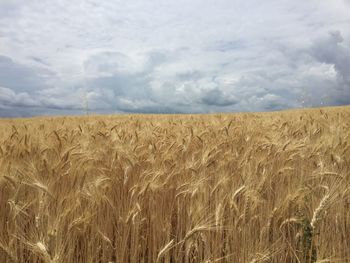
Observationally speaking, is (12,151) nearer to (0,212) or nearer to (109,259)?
(0,212)

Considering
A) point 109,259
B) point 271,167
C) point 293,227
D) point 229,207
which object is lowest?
point 109,259

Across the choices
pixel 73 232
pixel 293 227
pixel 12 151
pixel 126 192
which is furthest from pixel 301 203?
pixel 12 151

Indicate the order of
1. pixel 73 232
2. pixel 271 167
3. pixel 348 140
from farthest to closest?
pixel 348 140
pixel 271 167
pixel 73 232

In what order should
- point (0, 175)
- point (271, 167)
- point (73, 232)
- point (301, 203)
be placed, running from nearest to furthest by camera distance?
point (73, 232) < point (301, 203) < point (0, 175) < point (271, 167)

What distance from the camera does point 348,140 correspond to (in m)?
3.77

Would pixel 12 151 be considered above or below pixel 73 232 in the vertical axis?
above

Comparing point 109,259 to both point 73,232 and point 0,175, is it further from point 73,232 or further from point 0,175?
point 0,175

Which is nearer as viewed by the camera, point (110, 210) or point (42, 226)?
point (42, 226)

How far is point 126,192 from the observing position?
8.00 feet

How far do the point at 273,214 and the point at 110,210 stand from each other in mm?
1035

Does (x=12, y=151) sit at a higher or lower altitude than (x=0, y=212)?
higher

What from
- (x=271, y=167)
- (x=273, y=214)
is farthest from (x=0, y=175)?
(x=271, y=167)

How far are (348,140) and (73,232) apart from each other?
323 cm

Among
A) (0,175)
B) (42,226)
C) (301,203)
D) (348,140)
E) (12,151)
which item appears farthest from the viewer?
(348,140)
